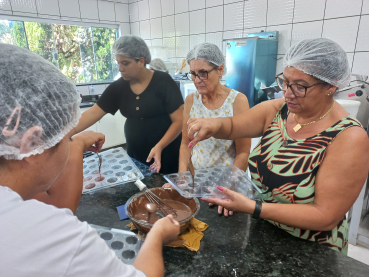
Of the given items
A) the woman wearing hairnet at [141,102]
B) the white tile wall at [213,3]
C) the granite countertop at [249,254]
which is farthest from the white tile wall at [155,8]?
the granite countertop at [249,254]

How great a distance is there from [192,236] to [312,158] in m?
0.55

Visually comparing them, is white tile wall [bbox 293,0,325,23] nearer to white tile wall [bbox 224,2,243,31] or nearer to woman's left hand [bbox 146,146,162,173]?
white tile wall [bbox 224,2,243,31]

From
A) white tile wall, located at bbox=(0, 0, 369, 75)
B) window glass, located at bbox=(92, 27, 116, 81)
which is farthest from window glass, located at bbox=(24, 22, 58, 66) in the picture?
window glass, located at bbox=(92, 27, 116, 81)

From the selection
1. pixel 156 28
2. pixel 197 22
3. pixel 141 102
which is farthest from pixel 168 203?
pixel 156 28

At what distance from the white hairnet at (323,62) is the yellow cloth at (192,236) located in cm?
73

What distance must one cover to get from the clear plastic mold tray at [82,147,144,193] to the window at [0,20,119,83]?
10.4 feet

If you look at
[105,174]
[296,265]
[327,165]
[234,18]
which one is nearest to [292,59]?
[327,165]

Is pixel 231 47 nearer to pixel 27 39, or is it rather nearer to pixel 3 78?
pixel 3 78

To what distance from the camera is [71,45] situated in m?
4.21

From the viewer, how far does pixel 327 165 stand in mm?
877

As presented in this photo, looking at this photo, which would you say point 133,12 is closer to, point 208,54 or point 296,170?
point 208,54

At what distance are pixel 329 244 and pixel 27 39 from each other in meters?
4.55

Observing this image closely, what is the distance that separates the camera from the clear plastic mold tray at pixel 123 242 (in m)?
0.76

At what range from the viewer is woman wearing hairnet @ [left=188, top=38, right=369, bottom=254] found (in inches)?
33.9
